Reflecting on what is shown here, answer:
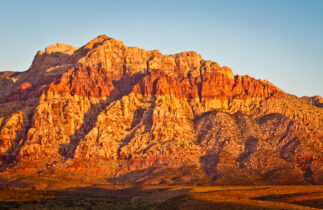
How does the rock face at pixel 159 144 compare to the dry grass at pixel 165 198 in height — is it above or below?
above

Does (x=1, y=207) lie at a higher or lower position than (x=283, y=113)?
lower

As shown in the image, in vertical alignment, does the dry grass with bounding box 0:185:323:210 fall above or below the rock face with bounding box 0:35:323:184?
below

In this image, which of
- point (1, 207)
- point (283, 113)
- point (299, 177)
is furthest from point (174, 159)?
point (1, 207)

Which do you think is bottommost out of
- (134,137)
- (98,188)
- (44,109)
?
(98,188)

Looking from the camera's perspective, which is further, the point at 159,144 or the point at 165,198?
the point at 159,144

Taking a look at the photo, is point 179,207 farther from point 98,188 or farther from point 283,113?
point 283,113

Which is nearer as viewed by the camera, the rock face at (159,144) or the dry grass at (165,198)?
the dry grass at (165,198)

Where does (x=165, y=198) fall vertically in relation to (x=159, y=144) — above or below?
below

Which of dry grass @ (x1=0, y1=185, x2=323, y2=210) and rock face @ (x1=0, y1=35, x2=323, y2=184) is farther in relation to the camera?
rock face @ (x1=0, y1=35, x2=323, y2=184)

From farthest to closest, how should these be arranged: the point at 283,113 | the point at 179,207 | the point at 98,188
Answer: the point at 283,113, the point at 98,188, the point at 179,207

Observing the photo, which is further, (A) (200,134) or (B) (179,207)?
(A) (200,134)

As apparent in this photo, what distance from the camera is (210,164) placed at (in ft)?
554

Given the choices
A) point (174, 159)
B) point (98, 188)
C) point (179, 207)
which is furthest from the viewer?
point (174, 159)

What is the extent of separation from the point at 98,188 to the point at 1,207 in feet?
181
